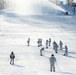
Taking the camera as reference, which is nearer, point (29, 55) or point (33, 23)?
point (29, 55)

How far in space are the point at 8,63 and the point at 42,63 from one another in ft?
7.59

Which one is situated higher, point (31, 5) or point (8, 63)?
point (31, 5)

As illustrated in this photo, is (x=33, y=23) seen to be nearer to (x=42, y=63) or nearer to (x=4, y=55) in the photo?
(x=4, y=55)

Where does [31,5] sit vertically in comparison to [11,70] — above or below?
above

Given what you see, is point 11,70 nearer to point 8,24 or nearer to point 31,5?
point 8,24

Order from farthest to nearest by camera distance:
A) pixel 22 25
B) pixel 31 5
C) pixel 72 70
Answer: pixel 31 5 → pixel 22 25 → pixel 72 70

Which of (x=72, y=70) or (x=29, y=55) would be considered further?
(x=29, y=55)

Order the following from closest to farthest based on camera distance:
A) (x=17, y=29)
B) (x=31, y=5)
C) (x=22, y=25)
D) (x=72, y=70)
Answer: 1. (x=72, y=70)
2. (x=17, y=29)
3. (x=22, y=25)
4. (x=31, y=5)

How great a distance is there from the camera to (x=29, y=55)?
23.9 m

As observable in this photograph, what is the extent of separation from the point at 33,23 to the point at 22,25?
3.05 metres

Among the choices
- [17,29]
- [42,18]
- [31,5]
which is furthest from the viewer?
[31,5]

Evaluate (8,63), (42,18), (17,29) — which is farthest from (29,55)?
(42,18)

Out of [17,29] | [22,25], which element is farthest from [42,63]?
[22,25]

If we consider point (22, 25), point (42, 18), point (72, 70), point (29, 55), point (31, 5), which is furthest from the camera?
point (31, 5)
